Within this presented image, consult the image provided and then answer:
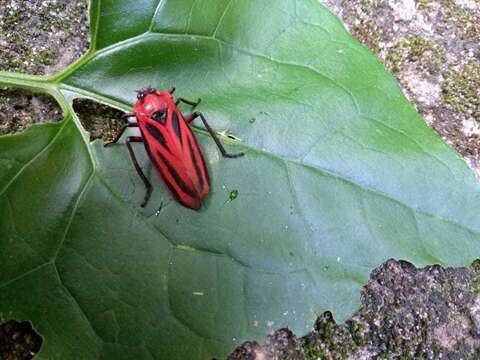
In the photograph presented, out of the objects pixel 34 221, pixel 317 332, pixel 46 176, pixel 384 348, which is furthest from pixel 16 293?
pixel 384 348

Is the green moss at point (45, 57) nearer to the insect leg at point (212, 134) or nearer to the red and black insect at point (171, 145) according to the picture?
the red and black insect at point (171, 145)

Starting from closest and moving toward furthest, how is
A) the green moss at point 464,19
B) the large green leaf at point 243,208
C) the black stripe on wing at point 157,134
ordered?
the large green leaf at point 243,208, the black stripe on wing at point 157,134, the green moss at point 464,19

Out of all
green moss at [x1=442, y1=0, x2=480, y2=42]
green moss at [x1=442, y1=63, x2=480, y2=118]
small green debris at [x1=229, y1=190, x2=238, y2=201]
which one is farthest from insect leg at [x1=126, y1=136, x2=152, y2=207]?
green moss at [x1=442, y1=0, x2=480, y2=42]

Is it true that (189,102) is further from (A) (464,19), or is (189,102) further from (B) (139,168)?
(A) (464,19)

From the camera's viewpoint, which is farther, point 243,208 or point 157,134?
point 157,134

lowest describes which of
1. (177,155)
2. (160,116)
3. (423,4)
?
(177,155)

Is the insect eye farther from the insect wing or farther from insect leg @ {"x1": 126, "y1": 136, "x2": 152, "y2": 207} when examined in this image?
insect leg @ {"x1": 126, "y1": 136, "x2": 152, "y2": 207}

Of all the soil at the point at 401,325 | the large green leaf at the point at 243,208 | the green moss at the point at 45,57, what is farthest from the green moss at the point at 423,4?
the green moss at the point at 45,57

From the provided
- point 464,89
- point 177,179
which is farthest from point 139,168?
point 464,89
